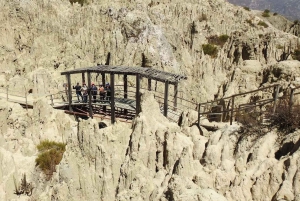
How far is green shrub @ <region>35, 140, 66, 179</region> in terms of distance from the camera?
38.9 ft

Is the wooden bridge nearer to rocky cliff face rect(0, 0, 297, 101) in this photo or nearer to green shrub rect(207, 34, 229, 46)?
rocky cliff face rect(0, 0, 297, 101)

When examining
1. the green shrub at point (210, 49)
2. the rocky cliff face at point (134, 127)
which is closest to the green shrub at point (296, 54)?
the rocky cliff face at point (134, 127)

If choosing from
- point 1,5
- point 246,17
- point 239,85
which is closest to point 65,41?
point 1,5

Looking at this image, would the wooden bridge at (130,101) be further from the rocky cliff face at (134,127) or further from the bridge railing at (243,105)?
the rocky cliff face at (134,127)

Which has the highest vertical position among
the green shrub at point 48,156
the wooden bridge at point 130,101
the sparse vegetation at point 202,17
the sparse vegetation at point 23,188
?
the sparse vegetation at point 202,17

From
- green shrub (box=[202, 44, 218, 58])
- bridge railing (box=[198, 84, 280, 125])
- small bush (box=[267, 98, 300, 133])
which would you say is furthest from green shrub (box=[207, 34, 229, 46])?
small bush (box=[267, 98, 300, 133])

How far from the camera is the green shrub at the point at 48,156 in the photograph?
11.9 m

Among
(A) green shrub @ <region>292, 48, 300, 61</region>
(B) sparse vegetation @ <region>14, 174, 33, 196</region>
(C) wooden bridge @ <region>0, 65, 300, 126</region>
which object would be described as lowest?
(B) sparse vegetation @ <region>14, 174, 33, 196</region>

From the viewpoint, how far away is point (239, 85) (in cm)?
1577

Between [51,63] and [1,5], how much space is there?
5.97m

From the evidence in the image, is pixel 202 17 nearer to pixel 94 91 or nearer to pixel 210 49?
pixel 210 49

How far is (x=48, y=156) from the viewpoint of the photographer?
470 inches

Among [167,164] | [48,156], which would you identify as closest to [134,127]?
[167,164]

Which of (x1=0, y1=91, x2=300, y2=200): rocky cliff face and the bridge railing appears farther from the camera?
the bridge railing
